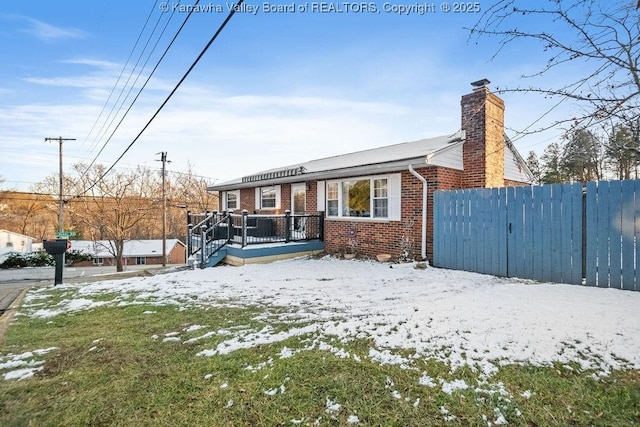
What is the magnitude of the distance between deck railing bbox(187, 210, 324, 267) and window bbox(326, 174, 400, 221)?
3.14 ft

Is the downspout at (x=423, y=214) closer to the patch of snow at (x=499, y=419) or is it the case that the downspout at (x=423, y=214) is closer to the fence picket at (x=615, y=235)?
the fence picket at (x=615, y=235)

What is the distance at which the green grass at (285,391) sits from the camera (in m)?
2.35

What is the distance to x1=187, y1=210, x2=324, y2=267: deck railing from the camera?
10820 millimetres

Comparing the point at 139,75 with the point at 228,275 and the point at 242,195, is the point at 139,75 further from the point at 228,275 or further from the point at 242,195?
the point at 242,195

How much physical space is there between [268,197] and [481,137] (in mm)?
9802

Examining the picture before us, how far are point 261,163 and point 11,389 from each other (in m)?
28.3

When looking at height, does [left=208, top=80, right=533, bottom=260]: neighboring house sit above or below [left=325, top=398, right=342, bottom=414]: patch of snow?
above

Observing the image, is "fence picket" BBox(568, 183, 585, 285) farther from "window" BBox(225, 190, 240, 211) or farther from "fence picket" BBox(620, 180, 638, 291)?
"window" BBox(225, 190, 240, 211)

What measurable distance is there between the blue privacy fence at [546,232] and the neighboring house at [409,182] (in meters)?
0.75

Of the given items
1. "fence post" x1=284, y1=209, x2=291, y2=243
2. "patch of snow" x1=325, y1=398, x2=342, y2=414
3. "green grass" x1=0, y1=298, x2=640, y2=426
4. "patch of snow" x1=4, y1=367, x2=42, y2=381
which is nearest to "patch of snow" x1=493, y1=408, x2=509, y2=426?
"green grass" x1=0, y1=298, x2=640, y2=426

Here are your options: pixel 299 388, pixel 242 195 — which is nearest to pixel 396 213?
pixel 299 388

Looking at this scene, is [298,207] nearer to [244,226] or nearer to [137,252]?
[244,226]

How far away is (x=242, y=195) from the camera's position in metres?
17.4

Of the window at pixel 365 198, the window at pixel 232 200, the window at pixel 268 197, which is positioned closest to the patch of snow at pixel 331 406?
the window at pixel 365 198
